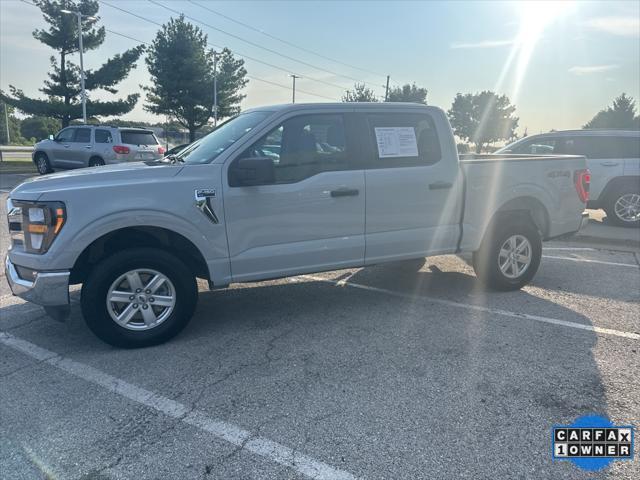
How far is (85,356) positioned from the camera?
3646 mm

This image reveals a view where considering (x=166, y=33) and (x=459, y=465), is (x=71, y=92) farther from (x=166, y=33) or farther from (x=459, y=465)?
(x=459, y=465)

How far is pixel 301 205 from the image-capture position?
4.04m

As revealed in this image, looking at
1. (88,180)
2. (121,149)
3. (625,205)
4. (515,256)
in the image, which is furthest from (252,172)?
(121,149)

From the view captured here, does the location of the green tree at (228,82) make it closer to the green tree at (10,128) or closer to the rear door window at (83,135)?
the rear door window at (83,135)

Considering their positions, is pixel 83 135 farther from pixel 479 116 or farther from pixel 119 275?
pixel 479 116

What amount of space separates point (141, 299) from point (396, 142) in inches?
109

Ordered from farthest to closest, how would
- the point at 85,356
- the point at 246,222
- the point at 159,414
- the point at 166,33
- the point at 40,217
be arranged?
the point at 166,33 → the point at 246,222 → the point at 85,356 → the point at 40,217 → the point at 159,414

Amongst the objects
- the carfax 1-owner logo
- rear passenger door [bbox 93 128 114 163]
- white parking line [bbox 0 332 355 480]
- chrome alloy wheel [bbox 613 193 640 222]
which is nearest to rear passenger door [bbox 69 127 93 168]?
rear passenger door [bbox 93 128 114 163]

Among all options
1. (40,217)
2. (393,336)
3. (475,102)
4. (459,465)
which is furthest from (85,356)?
(475,102)

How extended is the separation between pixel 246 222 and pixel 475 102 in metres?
77.6

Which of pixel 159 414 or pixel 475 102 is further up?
pixel 475 102

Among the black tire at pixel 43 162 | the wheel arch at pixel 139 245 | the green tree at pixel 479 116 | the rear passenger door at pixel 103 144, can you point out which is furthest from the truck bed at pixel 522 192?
the green tree at pixel 479 116

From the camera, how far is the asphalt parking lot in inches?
96.3

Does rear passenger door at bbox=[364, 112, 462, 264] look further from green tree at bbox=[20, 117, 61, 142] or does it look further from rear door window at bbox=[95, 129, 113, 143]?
green tree at bbox=[20, 117, 61, 142]
